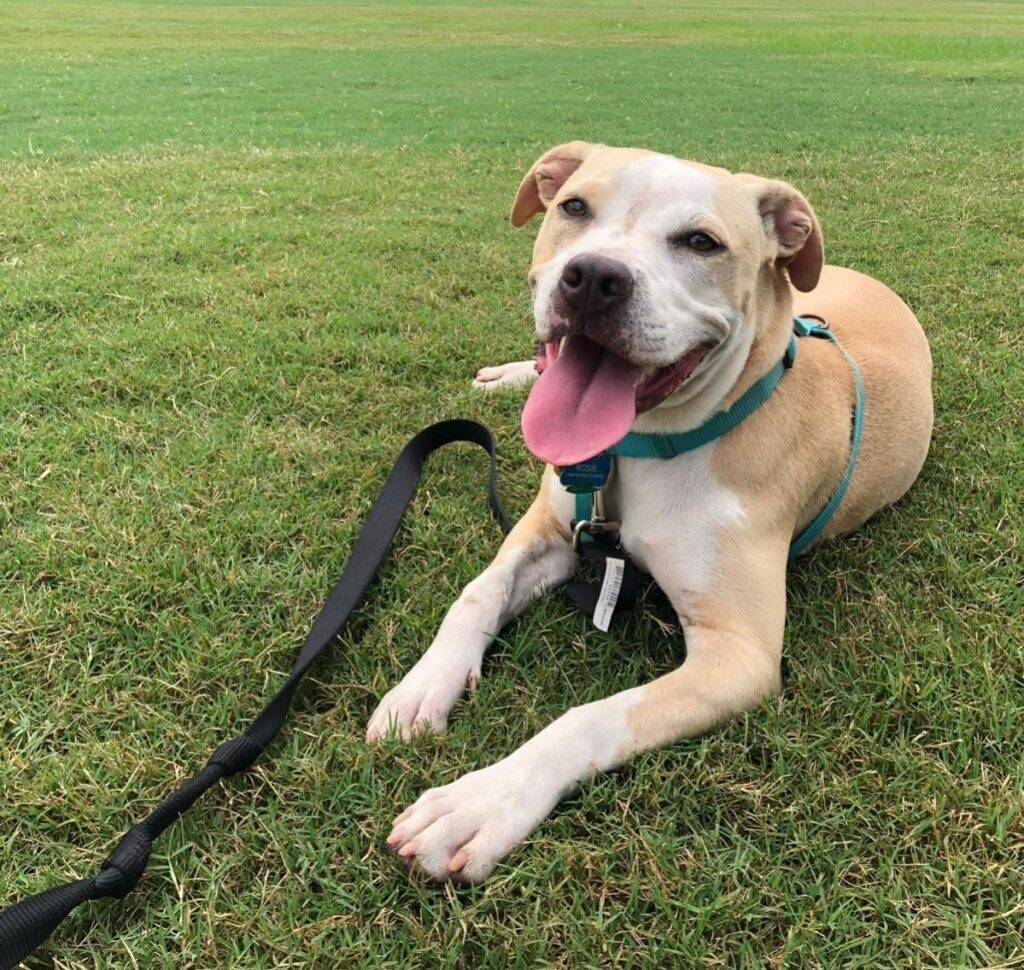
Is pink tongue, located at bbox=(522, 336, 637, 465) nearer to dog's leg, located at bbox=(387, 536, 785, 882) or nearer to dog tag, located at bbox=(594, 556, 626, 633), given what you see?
dog tag, located at bbox=(594, 556, 626, 633)

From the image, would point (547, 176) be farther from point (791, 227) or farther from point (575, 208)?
point (791, 227)

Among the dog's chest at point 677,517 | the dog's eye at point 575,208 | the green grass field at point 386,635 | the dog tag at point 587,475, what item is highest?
the dog's eye at point 575,208

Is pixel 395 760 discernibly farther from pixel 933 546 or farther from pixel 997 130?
pixel 997 130

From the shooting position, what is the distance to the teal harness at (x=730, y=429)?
8.66 feet

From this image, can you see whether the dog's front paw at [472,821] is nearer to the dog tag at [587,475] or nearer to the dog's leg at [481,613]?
the dog's leg at [481,613]

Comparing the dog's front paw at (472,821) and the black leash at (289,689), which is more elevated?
the black leash at (289,689)

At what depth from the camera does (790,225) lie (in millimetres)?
2797

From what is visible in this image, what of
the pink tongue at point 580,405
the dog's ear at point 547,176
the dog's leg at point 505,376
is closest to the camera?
the pink tongue at point 580,405

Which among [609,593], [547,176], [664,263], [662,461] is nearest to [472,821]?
[609,593]

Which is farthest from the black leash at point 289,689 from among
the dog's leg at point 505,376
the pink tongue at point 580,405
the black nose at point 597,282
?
the black nose at point 597,282

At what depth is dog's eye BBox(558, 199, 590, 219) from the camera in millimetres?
2672

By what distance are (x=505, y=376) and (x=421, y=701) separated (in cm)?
233

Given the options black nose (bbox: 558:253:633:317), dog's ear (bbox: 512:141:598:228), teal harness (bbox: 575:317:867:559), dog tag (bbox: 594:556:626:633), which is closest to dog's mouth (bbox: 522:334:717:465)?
black nose (bbox: 558:253:633:317)

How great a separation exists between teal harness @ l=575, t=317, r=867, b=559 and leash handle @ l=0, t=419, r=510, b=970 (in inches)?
24.8
